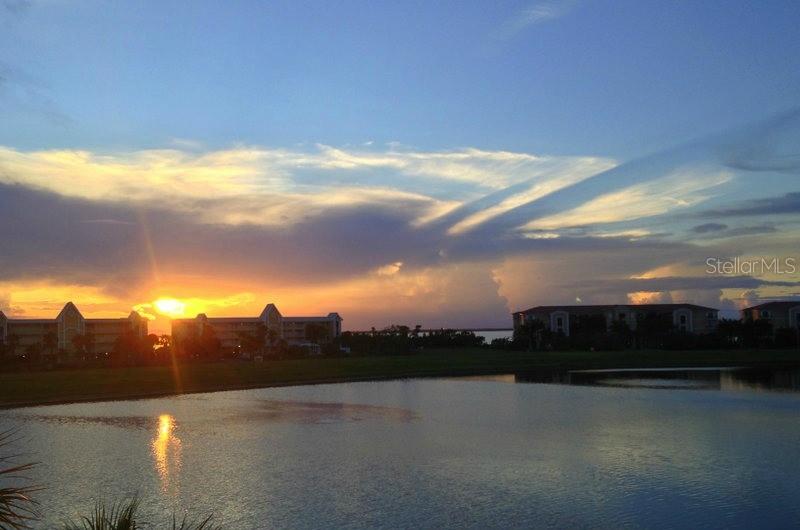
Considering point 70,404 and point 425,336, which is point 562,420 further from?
point 425,336

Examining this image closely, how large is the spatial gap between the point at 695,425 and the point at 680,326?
89.7 metres

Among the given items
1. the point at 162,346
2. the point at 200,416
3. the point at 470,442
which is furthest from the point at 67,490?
the point at 162,346

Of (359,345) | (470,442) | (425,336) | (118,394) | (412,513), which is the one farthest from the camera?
(425,336)

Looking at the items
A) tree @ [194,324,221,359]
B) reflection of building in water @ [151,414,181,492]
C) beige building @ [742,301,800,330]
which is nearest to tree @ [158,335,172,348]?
tree @ [194,324,221,359]

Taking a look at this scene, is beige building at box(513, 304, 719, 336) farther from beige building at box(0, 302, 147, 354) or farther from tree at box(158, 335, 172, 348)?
beige building at box(0, 302, 147, 354)

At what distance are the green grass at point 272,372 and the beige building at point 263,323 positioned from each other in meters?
53.7

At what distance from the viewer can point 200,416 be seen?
94.6ft

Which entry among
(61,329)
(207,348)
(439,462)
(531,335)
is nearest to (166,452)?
(439,462)

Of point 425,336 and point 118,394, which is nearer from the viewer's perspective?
point 118,394

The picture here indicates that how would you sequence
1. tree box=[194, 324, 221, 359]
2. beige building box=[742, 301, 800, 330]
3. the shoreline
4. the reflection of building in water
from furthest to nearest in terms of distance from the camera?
beige building box=[742, 301, 800, 330]
tree box=[194, 324, 221, 359]
the shoreline
the reflection of building in water

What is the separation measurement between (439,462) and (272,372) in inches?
1366

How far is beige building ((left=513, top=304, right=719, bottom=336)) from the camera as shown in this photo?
361 ft

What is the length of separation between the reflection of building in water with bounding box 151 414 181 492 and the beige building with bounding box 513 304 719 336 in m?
87.9

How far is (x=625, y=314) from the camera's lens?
112875 millimetres
